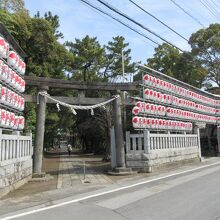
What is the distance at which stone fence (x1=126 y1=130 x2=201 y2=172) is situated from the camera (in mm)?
17875

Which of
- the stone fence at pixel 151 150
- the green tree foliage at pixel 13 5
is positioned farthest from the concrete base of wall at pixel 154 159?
the green tree foliage at pixel 13 5

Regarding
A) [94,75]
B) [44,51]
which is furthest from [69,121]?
[44,51]

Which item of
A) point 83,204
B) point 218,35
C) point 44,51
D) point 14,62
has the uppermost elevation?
point 218,35

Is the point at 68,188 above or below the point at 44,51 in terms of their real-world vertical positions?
below

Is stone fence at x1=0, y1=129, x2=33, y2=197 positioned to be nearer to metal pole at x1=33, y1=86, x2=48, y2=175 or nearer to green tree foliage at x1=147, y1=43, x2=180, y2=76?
metal pole at x1=33, y1=86, x2=48, y2=175

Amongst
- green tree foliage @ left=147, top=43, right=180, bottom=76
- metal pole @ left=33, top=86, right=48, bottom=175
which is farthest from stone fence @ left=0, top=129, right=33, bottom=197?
green tree foliage @ left=147, top=43, right=180, bottom=76

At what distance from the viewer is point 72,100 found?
17.9 m

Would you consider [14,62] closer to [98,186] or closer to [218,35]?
[98,186]

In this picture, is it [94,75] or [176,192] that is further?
[94,75]

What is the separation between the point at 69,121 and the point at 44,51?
1656 centimetres

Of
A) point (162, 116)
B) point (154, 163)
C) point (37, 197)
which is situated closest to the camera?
point (37, 197)

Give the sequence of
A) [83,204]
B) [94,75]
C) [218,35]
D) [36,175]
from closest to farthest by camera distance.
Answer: [83,204] → [36,175] → [218,35] → [94,75]

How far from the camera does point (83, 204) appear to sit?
9234 millimetres

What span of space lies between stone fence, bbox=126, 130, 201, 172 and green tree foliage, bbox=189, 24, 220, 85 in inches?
685
